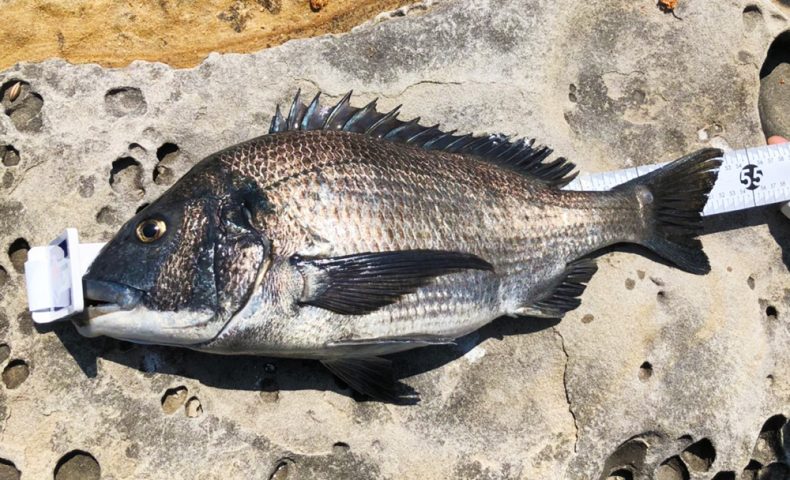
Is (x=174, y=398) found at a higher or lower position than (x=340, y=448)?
higher

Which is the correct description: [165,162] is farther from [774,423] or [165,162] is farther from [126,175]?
[774,423]

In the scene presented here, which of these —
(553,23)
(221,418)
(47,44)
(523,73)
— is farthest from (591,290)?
(47,44)

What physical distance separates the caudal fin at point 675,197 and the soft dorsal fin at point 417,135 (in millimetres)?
425

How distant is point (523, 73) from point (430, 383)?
1.85 metres

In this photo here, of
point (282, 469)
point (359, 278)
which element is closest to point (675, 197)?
point (359, 278)

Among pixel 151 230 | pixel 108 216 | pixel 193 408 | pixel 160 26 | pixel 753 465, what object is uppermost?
pixel 160 26

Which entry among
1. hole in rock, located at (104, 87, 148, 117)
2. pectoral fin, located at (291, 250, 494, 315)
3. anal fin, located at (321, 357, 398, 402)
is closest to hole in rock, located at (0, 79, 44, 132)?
hole in rock, located at (104, 87, 148, 117)

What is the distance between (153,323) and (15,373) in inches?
40.7

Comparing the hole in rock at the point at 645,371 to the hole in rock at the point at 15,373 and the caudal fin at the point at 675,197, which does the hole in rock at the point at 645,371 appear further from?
the hole in rock at the point at 15,373

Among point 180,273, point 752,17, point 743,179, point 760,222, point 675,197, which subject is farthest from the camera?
point 752,17

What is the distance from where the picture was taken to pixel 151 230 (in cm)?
269

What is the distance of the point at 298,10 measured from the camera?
4.71m

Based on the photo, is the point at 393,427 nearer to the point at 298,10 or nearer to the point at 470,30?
the point at 470,30

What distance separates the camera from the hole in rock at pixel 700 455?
11.7 ft
